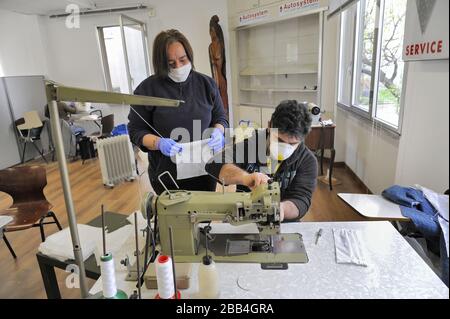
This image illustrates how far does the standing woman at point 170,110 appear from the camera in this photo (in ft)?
4.91

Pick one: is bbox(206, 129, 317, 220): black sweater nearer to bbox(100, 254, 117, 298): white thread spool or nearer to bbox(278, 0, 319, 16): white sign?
bbox(100, 254, 117, 298): white thread spool

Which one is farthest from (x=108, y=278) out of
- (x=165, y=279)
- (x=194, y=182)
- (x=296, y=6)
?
(x=296, y=6)

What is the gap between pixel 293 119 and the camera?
1.31m

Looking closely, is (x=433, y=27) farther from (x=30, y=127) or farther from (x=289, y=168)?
(x=30, y=127)

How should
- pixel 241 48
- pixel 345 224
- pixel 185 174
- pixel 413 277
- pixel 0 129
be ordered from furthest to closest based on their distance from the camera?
pixel 241 48 < pixel 0 129 < pixel 185 174 < pixel 345 224 < pixel 413 277

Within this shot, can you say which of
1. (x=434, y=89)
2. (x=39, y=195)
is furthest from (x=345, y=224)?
(x=39, y=195)

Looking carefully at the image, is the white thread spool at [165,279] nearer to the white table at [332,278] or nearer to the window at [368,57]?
the white table at [332,278]

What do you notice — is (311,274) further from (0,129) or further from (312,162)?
(0,129)

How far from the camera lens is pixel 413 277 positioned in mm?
882

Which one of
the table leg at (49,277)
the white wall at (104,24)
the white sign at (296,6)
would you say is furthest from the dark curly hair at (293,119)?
the white wall at (104,24)

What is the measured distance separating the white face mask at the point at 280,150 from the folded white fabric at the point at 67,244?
815 mm

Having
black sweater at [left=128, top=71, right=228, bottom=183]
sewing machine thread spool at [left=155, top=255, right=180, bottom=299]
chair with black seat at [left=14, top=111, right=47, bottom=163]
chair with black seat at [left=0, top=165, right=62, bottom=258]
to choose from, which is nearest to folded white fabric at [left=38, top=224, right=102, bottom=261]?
black sweater at [left=128, top=71, right=228, bottom=183]
